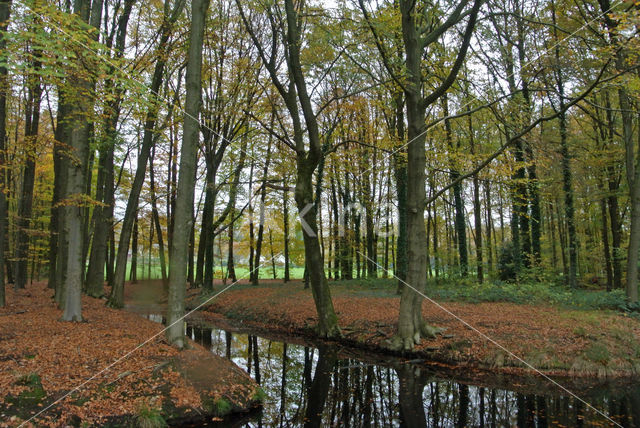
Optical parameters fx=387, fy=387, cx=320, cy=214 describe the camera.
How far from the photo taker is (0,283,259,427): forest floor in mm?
4613

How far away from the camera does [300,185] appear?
10.8m

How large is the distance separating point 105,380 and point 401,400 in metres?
4.51

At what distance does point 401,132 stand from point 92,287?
13432mm

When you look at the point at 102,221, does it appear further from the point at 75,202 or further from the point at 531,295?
the point at 531,295

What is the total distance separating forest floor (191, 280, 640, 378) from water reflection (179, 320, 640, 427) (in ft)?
2.75

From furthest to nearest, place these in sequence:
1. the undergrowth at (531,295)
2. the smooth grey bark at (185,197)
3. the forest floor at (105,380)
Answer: the undergrowth at (531,295), the smooth grey bark at (185,197), the forest floor at (105,380)

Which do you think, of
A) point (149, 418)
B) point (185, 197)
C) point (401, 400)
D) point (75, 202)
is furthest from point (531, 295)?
point (75, 202)

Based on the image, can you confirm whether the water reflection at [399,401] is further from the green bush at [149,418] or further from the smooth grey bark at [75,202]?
the smooth grey bark at [75,202]

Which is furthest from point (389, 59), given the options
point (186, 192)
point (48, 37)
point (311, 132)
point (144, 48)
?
point (144, 48)

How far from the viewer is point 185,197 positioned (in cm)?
714

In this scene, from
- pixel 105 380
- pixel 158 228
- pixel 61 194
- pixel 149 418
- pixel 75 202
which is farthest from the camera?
pixel 158 228

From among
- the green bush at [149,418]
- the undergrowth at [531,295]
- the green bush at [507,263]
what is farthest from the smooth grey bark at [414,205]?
the green bush at [507,263]

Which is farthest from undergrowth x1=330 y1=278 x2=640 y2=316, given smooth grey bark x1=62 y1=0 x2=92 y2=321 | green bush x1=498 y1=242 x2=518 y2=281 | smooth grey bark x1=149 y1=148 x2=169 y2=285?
smooth grey bark x1=149 y1=148 x2=169 y2=285

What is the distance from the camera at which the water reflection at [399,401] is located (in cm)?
554
